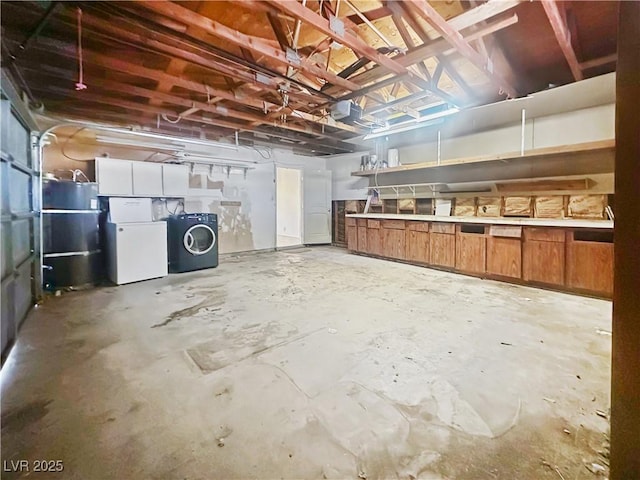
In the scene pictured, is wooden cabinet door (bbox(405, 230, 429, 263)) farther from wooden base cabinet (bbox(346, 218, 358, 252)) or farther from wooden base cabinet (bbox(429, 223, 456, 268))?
wooden base cabinet (bbox(346, 218, 358, 252))

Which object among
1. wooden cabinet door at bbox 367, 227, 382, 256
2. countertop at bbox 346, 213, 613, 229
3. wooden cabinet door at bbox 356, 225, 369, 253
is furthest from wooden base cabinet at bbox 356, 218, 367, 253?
countertop at bbox 346, 213, 613, 229

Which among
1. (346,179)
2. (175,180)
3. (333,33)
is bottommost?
(175,180)

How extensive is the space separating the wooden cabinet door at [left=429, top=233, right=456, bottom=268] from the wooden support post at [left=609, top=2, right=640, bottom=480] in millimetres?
4381

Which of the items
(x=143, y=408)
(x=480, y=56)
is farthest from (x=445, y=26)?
(x=143, y=408)

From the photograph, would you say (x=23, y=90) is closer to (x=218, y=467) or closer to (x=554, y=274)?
(x=218, y=467)

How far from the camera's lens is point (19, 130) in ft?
9.62

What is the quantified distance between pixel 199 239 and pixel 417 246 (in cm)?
393

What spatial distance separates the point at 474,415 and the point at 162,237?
15.2ft

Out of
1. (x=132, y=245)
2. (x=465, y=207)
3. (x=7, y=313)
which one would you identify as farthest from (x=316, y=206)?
(x=7, y=313)

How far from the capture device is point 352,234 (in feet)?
22.8

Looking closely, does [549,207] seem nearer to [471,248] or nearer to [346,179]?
[471,248]

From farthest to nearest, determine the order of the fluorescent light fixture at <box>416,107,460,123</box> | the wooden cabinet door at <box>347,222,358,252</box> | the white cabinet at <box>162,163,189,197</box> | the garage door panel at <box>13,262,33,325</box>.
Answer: the wooden cabinet door at <box>347,222,358,252</box> < the white cabinet at <box>162,163,189,197</box> < the fluorescent light fixture at <box>416,107,460,123</box> < the garage door panel at <box>13,262,33,325</box>

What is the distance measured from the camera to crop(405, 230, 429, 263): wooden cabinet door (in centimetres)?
540

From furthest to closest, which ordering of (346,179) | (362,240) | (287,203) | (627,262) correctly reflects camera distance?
(287,203) < (346,179) < (362,240) < (627,262)
